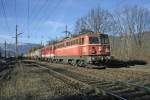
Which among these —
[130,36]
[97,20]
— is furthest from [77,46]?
[97,20]


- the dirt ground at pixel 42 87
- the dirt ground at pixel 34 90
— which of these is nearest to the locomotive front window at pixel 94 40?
the dirt ground at pixel 42 87

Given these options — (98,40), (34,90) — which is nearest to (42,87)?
(34,90)

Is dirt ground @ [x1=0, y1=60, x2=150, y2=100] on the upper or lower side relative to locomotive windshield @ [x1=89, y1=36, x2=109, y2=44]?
lower

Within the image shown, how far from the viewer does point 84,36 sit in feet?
97.8

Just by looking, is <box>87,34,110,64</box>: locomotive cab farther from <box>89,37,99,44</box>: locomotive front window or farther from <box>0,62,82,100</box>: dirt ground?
<box>0,62,82,100</box>: dirt ground

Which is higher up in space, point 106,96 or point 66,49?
point 66,49

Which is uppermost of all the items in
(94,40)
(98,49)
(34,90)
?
(94,40)

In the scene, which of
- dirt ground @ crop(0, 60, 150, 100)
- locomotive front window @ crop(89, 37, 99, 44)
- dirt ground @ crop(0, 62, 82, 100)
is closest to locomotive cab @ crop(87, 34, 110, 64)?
locomotive front window @ crop(89, 37, 99, 44)

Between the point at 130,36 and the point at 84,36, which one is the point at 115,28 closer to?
the point at 130,36

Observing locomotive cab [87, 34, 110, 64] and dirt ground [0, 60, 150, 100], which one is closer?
dirt ground [0, 60, 150, 100]

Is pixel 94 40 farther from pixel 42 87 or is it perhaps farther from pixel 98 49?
pixel 42 87

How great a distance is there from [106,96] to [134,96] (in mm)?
1013

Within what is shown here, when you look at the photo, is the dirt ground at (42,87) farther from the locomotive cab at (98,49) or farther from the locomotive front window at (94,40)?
the locomotive front window at (94,40)

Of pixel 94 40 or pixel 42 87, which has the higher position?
pixel 94 40
